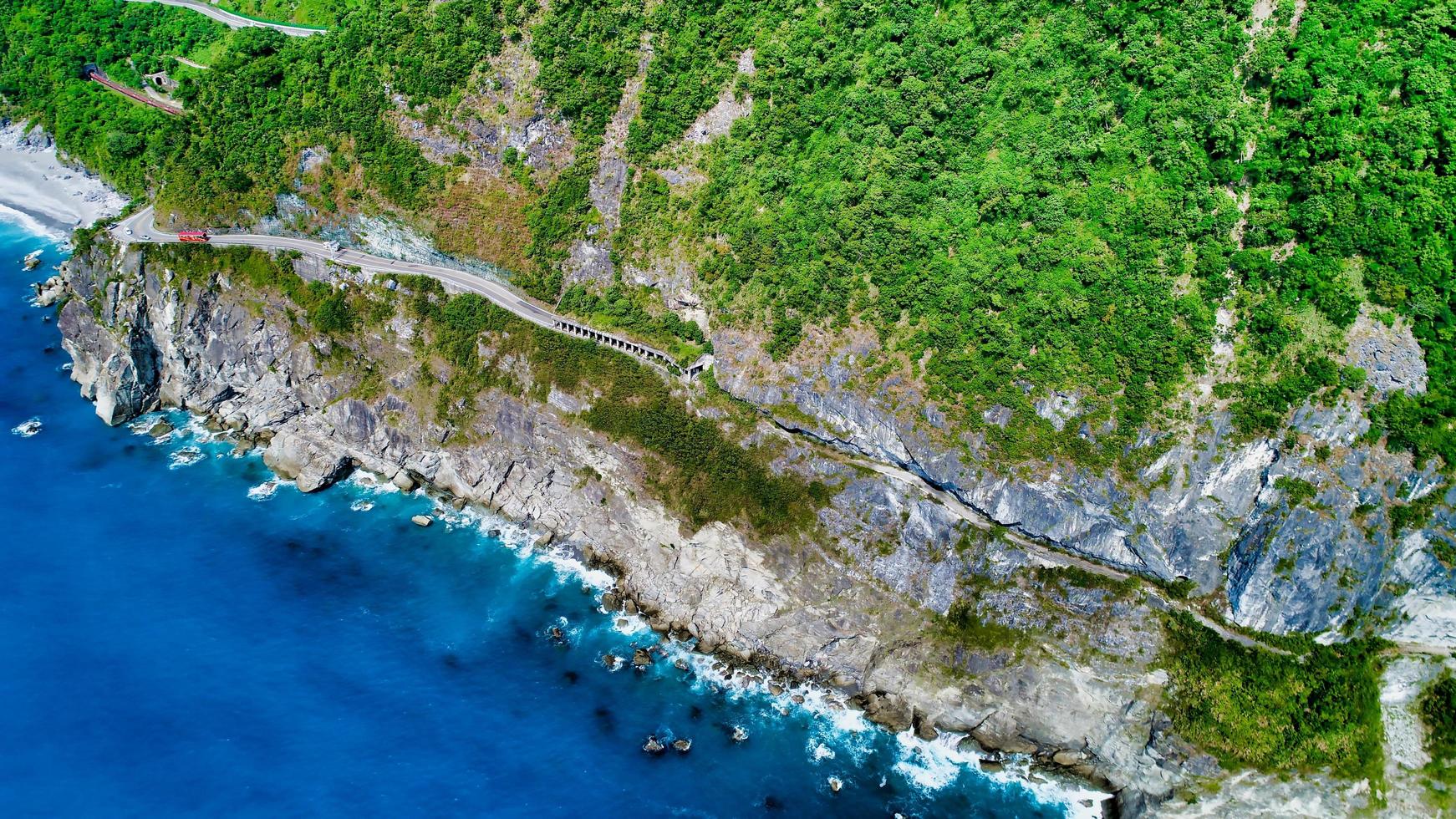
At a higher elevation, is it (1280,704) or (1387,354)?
(1387,354)

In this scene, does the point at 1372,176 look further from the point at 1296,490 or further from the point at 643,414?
the point at 643,414

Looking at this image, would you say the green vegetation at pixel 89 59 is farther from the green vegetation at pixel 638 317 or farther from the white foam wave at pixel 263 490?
the green vegetation at pixel 638 317

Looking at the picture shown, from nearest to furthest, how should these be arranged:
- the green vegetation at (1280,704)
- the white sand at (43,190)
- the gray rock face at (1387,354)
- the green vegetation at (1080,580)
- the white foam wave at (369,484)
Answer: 1. the gray rock face at (1387,354)
2. the green vegetation at (1280,704)
3. the green vegetation at (1080,580)
4. the white foam wave at (369,484)
5. the white sand at (43,190)

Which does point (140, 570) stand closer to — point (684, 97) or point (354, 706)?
point (354, 706)

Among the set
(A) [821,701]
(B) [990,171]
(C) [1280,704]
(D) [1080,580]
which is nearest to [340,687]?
(A) [821,701]

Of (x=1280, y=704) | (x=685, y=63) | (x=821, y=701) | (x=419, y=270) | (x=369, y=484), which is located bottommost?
(x=369, y=484)

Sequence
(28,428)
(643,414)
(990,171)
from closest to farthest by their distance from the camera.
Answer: (990,171), (643,414), (28,428)

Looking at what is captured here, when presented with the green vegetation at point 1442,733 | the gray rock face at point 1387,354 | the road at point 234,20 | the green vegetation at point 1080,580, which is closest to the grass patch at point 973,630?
the green vegetation at point 1080,580
